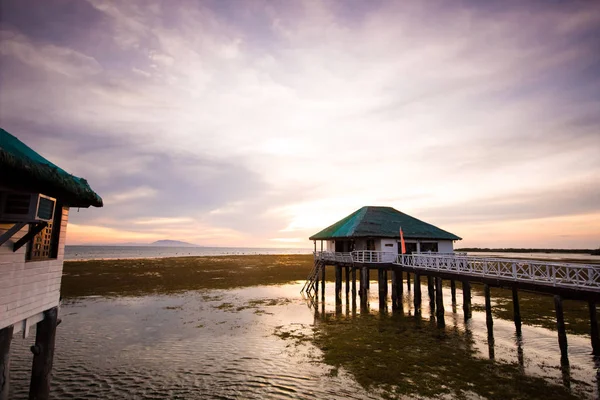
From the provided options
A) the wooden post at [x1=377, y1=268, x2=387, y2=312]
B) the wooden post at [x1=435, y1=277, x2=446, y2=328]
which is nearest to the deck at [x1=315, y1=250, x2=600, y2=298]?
the wooden post at [x1=377, y1=268, x2=387, y2=312]

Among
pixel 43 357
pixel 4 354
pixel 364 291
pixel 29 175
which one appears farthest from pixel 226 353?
pixel 364 291

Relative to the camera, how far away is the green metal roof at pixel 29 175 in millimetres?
5996

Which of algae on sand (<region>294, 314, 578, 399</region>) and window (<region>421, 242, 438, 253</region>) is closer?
algae on sand (<region>294, 314, 578, 399</region>)

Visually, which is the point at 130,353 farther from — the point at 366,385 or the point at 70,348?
the point at 366,385

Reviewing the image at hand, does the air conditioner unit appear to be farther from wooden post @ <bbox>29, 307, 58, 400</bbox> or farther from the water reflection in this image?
the water reflection

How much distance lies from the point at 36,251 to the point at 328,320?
1627 cm

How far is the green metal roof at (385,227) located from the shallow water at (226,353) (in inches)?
253

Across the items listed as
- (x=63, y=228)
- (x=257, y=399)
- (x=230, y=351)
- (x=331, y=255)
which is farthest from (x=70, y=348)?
(x=331, y=255)

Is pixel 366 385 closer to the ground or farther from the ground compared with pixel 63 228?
closer to the ground

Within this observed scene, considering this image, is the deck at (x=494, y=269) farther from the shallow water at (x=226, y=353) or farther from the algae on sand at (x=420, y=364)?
the algae on sand at (x=420, y=364)

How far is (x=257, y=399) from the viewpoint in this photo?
983 centimetres

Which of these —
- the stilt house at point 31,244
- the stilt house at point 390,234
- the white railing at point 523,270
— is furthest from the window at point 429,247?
the stilt house at point 31,244

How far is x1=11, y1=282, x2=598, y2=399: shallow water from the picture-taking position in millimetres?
10523

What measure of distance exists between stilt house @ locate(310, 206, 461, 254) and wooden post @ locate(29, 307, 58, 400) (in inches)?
817
